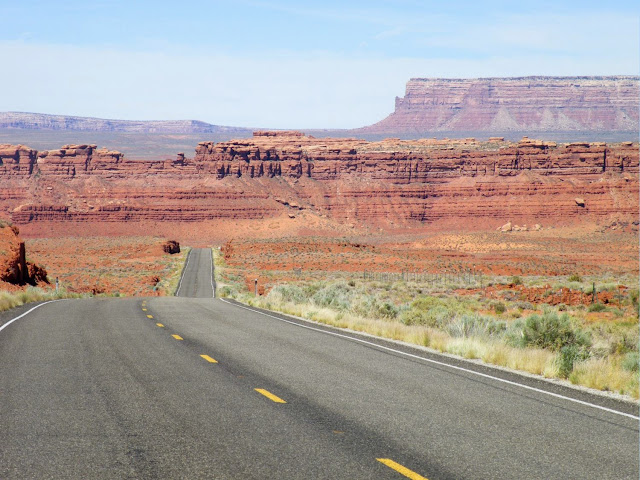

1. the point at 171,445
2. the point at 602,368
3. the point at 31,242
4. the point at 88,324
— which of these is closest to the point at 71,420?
the point at 171,445

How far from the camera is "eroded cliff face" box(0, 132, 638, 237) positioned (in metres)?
125

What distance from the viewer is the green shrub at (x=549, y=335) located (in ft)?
49.3

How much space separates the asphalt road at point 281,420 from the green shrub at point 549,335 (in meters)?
3.28

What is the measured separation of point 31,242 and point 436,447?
111 meters

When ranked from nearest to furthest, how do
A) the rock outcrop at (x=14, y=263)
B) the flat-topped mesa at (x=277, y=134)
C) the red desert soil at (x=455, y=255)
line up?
the rock outcrop at (x=14, y=263) → the red desert soil at (x=455, y=255) → the flat-topped mesa at (x=277, y=134)

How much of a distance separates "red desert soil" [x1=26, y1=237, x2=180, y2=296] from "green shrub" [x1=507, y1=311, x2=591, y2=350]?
34.2 metres

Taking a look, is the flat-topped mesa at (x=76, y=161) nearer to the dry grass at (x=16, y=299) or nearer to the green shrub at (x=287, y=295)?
the dry grass at (x=16, y=299)

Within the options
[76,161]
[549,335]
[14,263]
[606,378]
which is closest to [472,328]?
[549,335]

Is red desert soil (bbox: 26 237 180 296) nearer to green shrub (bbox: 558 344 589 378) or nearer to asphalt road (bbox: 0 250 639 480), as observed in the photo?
asphalt road (bbox: 0 250 639 480)

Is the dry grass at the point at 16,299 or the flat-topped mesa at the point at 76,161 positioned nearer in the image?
the dry grass at the point at 16,299

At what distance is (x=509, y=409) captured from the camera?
867 cm

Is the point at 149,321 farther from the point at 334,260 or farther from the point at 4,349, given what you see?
the point at 334,260

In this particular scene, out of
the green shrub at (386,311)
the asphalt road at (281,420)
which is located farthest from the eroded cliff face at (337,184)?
the asphalt road at (281,420)

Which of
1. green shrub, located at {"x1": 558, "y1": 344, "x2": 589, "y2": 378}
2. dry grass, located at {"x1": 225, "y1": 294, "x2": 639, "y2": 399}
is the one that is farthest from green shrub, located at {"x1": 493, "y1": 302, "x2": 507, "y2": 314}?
green shrub, located at {"x1": 558, "y1": 344, "x2": 589, "y2": 378}
